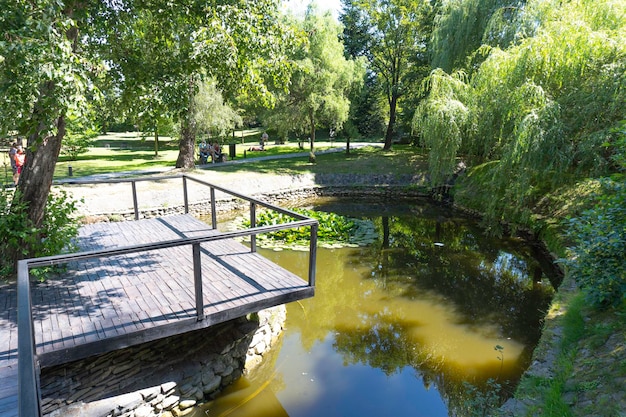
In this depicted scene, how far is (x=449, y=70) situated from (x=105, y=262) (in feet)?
50.0

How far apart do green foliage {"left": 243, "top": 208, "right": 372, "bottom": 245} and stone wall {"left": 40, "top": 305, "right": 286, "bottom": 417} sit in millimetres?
5494

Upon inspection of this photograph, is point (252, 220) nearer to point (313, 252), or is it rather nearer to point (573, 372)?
point (313, 252)

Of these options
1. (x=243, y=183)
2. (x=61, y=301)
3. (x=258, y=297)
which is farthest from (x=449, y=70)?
(x=61, y=301)

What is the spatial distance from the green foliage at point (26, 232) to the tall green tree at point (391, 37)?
1965cm

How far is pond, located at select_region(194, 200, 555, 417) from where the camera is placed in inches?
198

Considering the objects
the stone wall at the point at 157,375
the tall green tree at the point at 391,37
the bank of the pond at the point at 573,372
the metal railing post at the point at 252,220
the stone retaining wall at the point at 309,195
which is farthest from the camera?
the tall green tree at the point at 391,37

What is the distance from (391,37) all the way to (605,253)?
19.7m

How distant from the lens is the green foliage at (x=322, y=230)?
36.1 feet

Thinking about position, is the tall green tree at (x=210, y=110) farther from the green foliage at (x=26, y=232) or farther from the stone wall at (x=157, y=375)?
the stone wall at (x=157, y=375)

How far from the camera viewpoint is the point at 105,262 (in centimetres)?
580

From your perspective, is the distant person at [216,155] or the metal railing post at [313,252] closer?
the metal railing post at [313,252]

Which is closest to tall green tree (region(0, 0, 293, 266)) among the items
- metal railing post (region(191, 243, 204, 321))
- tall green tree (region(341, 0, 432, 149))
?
metal railing post (region(191, 243, 204, 321))

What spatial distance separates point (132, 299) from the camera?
461cm

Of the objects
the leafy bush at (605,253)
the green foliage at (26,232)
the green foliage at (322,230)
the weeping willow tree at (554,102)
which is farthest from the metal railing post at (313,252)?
the weeping willow tree at (554,102)
